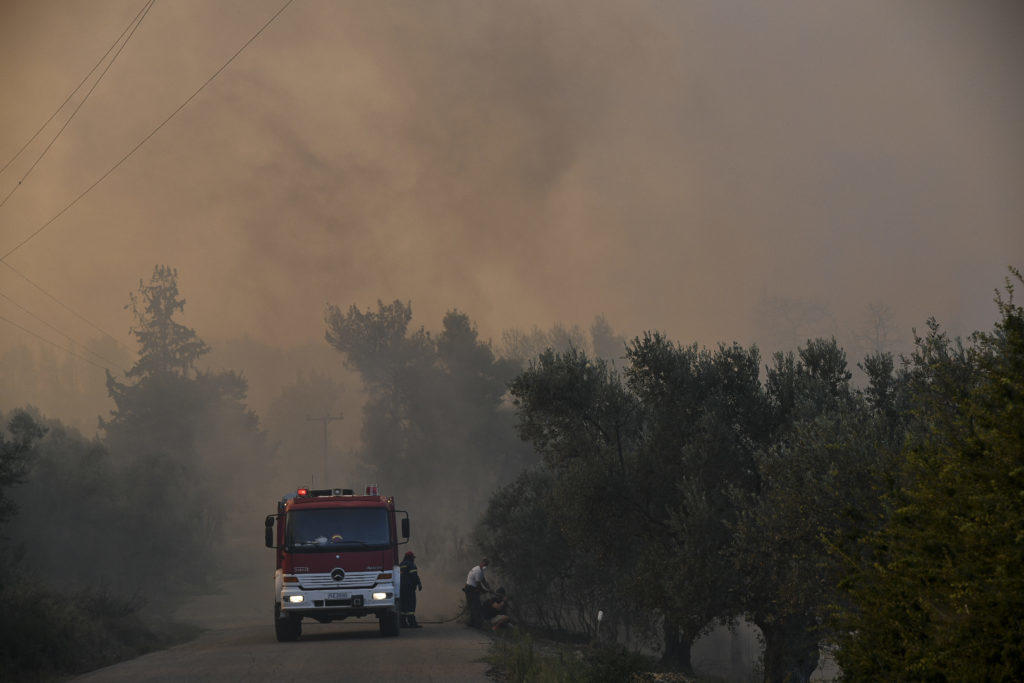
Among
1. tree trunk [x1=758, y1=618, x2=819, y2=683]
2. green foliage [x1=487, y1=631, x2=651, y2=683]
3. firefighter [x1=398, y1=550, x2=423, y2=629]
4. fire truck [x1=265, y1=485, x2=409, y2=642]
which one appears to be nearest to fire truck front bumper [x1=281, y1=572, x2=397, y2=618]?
fire truck [x1=265, y1=485, x2=409, y2=642]

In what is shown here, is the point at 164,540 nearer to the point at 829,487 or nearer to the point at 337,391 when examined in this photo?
the point at 829,487

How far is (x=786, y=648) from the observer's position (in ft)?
59.1

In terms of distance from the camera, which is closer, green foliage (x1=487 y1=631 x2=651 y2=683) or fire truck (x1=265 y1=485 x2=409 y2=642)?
green foliage (x1=487 y1=631 x2=651 y2=683)

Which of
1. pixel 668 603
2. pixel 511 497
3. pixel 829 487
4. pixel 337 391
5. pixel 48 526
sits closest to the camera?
pixel 829 487

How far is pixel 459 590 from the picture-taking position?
4747cm

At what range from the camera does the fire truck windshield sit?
2009 centimetres

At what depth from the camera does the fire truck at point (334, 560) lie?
1989 cm

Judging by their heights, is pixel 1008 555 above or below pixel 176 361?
below

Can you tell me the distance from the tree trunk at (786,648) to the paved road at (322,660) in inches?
215

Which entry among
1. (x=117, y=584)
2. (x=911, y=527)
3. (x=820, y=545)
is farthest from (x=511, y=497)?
(x=911, y=527)

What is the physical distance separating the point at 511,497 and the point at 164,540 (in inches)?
924

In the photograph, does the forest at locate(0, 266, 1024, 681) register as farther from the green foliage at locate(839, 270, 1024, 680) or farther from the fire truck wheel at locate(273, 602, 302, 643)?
the fire truck wheel at locate(273, 602, 302, 643)

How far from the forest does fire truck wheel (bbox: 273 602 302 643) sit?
3.35 m

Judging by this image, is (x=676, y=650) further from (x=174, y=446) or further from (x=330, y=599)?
(x=174, y=446)
